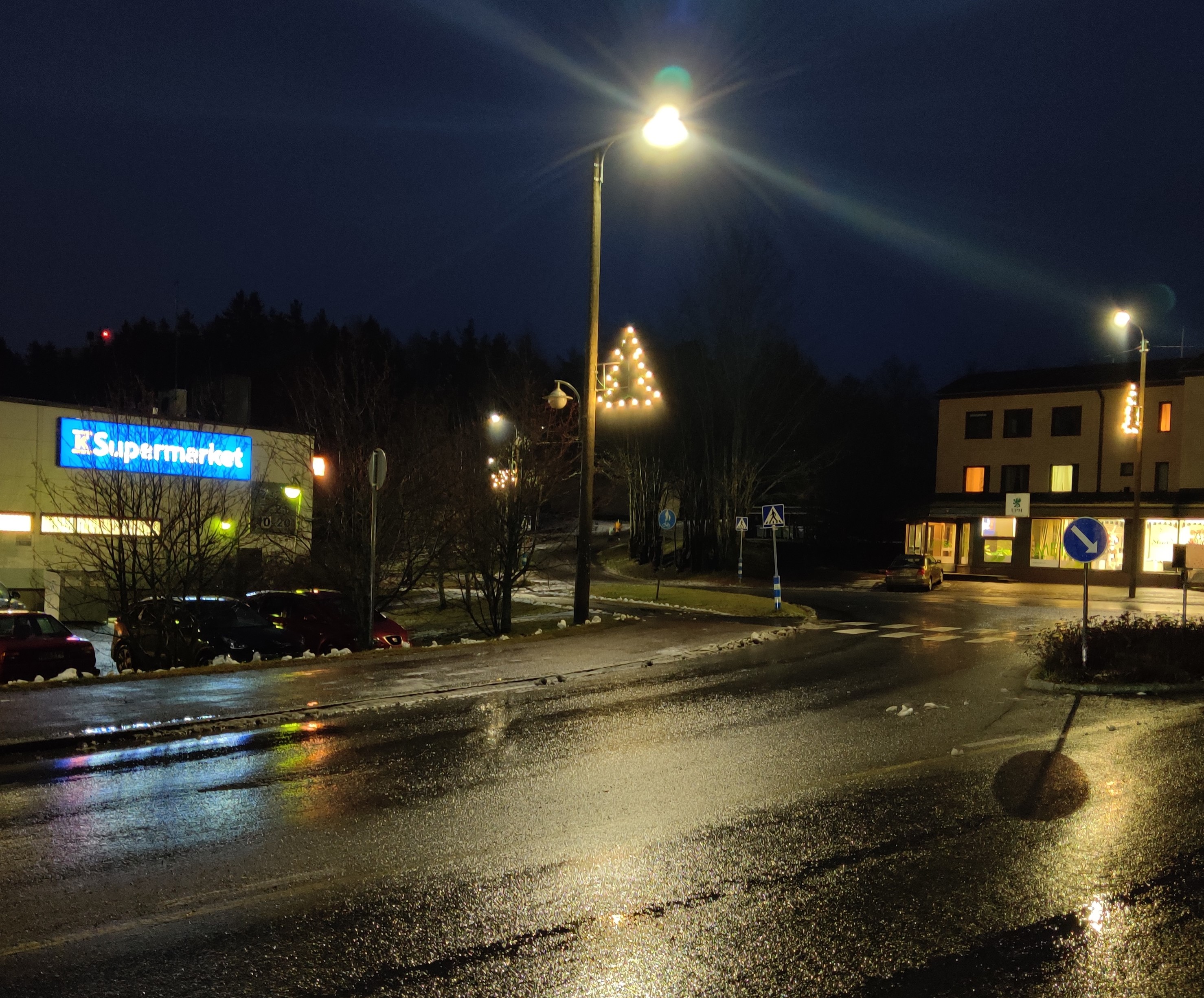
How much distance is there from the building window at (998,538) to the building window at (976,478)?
3.38m

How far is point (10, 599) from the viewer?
25.7 metres

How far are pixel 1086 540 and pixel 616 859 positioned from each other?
416 inches

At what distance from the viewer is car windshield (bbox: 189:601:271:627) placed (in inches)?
718

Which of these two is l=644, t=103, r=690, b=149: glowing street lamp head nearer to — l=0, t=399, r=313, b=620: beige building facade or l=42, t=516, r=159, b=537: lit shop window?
l=42, t=516, r=159, b=537: lit shop window

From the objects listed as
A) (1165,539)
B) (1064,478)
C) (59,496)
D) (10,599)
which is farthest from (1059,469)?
(10,599)

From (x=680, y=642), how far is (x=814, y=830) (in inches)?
480

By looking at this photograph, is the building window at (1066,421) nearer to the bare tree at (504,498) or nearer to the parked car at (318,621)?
the bare tree at (504,498)

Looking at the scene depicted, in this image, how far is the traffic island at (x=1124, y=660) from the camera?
1391 cm

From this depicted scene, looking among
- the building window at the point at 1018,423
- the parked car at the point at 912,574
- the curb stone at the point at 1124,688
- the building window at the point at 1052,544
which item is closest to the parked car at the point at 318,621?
the curb stone at the point at 1124,688

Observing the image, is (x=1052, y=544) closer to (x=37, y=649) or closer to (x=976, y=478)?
(x=976, y=478)

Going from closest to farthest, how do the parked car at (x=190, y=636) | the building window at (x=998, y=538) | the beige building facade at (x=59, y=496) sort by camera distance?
the parked car at (x=190, y=636) → the beige building facade at (x=59, y=496) → the building window at (x=998, y=538)

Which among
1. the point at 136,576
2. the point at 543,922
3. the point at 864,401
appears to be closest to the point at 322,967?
the point at 543,922

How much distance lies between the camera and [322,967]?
483cm

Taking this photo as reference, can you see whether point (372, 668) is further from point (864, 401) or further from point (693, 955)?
point (864, 401)
